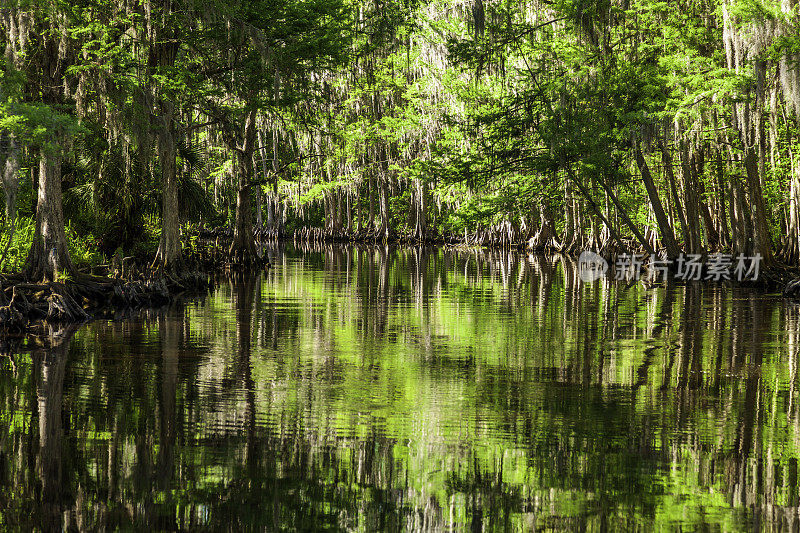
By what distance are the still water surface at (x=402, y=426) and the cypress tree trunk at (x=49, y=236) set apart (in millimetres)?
1684

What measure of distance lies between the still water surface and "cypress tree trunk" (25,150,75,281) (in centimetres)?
→ 168

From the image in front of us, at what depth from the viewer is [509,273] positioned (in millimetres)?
28453

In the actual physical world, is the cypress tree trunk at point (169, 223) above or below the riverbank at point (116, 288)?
above

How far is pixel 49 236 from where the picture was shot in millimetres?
15469

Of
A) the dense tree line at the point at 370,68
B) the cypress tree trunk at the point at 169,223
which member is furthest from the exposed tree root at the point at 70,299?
the cypress tree trunk at the point at 169,223

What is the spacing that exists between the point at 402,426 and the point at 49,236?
10.1 metres

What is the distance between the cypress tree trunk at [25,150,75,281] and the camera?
50.0ft

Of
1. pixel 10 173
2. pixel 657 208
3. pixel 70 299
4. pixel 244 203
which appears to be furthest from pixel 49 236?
pixel 657 208

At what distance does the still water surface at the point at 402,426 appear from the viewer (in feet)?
17.9

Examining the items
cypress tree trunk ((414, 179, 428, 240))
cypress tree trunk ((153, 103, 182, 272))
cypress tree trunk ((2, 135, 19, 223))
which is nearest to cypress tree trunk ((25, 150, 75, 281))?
cypress tree trunk ((2, 135, 19, 223))

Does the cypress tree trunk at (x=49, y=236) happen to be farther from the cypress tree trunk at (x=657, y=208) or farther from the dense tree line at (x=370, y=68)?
the cypress tree trunk at (x=657, y=208)

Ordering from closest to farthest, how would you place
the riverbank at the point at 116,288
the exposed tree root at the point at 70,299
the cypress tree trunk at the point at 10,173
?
1. the cypress tree trunk at the point at 10,173
2. the exposed tree root at the point at 70,299
3. the riverbank at the point at 116,288

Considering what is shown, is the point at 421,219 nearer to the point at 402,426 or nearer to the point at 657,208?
the point at 657,208

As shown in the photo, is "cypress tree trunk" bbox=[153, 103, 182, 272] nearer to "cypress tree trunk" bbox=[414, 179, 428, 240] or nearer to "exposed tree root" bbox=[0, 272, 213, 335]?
"exposed tree root" bbox=[0, 272, 213, 335]
